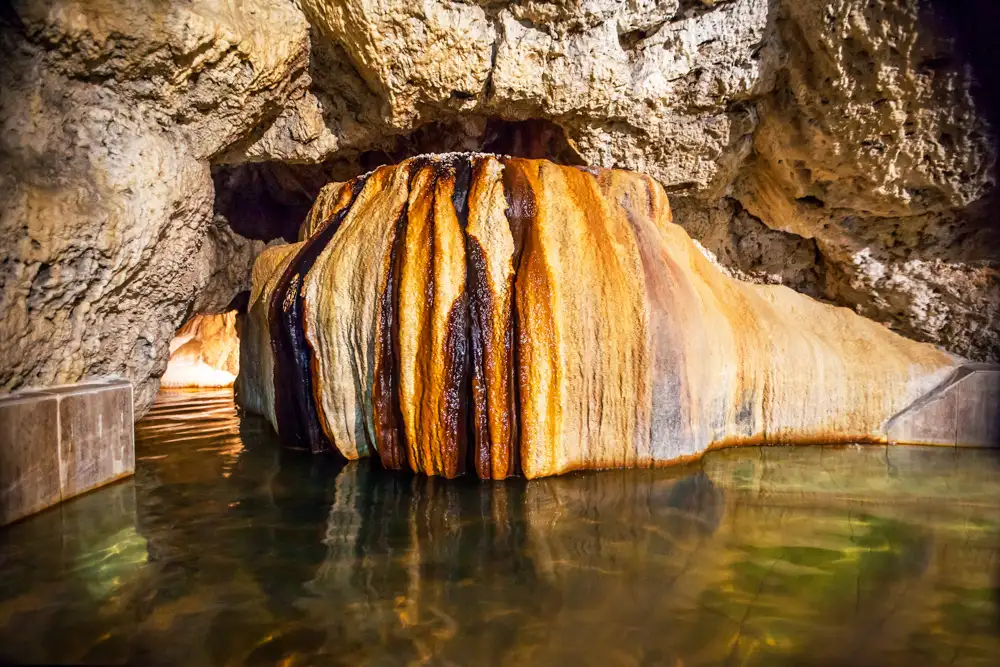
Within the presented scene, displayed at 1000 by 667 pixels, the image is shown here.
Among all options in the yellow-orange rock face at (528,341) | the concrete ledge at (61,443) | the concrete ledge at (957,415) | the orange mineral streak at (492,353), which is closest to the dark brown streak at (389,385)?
the yellow-orange rock face at (528,341)

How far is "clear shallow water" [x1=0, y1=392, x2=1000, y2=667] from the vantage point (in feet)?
5.93

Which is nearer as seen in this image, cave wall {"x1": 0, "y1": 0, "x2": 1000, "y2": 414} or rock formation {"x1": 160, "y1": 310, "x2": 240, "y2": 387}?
cave wall {"x1": 0, "y1": 0, "x2": 1000, "y2": 414}

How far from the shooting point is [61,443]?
3.06 meters

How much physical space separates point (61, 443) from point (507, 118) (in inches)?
146

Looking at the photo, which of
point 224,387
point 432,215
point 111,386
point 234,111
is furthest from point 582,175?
point 224,387

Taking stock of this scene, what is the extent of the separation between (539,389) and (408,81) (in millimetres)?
2464

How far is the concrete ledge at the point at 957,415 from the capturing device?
14.7ft

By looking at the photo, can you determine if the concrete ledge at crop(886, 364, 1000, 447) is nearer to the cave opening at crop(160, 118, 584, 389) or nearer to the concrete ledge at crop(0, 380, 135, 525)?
the cave opening at crop(160, 118, 584, 389)

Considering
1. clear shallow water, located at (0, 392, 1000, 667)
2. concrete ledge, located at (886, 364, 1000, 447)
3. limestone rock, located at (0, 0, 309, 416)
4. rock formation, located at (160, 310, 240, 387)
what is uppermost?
limestone rock, located at (0, 0, 309, 416)

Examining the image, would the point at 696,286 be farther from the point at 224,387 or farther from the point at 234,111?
the point at 224,387

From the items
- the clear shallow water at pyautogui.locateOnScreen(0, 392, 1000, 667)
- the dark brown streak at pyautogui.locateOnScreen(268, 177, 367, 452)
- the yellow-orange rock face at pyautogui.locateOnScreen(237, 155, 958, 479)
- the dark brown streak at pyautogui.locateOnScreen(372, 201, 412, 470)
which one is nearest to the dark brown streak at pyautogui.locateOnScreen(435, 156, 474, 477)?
the yellow-orange rock face at pyautogui.locateOnScreen(237, 155, 958, 479)

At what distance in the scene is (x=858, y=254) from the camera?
5152 mm

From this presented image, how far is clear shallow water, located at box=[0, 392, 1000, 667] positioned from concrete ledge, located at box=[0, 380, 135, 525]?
11 cm

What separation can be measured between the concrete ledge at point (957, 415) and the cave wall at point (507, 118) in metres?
0.52
